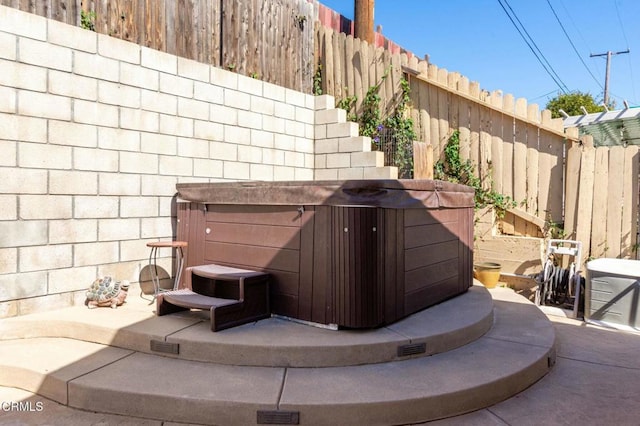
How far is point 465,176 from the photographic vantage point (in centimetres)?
591

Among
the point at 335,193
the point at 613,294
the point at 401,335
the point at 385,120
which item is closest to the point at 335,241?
the point at 335,193

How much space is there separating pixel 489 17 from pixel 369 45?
24.2ft

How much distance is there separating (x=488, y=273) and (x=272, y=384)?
3718 mm

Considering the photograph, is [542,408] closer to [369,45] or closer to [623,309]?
[623,309]

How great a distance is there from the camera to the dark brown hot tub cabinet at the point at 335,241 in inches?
118

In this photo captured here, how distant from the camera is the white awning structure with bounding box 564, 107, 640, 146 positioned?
19.3ft

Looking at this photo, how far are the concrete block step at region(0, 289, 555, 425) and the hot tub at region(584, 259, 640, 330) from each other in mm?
1804

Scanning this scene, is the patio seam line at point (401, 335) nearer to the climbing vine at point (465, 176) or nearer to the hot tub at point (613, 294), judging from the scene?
the hot tub at point (613, 294)

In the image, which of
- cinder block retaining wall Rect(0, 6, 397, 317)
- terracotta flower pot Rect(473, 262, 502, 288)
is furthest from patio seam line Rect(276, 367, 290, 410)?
Answer: terracotta flower pot Rect(473, 262, 502, 288)

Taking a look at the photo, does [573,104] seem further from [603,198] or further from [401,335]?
[401,335]

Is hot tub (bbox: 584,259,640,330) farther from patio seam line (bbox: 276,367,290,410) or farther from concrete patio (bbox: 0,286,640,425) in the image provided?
patio seam line (bbox: 276,367,290,410)

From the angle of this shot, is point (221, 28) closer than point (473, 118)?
Yes

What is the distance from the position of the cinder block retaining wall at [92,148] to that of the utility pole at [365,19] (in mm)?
2909

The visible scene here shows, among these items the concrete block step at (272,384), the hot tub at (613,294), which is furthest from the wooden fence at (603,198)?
the concrete block step at (272,384)
